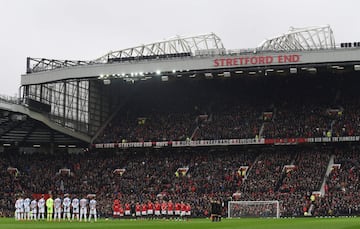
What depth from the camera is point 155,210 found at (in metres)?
56.3

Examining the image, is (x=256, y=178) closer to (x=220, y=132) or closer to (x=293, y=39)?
(x=220, y=132)

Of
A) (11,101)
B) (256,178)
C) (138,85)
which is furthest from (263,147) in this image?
(11,101)

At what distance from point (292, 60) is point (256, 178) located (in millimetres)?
13061

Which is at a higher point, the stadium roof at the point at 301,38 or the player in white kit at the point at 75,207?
the stadium roof at the point at 301,38

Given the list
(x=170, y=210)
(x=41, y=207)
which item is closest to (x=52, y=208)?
(x=41, y=207)

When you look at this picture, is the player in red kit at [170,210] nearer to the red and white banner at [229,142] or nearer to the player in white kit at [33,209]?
the player in white kit at [33,209]

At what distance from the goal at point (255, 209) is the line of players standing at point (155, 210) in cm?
442

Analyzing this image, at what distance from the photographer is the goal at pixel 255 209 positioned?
54.0 m

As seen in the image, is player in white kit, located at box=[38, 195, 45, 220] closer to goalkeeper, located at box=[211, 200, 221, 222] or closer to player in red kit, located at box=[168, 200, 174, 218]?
player in red kit, located at box=[168, 200, 174, 218]

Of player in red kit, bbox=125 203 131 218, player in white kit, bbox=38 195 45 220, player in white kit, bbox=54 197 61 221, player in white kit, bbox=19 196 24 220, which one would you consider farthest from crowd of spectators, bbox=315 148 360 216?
player in white kit, bbox=19 196 24 220

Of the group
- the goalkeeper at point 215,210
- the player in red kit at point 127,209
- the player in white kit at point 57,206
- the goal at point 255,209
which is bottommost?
the player in red kit at point 127,209

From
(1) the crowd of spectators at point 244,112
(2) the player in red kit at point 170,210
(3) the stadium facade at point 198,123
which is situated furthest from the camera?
(1) the crowd of spectators at point 244,112

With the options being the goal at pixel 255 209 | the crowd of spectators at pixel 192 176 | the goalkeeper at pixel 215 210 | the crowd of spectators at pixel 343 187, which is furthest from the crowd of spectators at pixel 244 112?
the goalkeeper at pixel 215 210

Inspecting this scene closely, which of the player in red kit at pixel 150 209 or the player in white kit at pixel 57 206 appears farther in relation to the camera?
the player in red kit at pixel 150 209
